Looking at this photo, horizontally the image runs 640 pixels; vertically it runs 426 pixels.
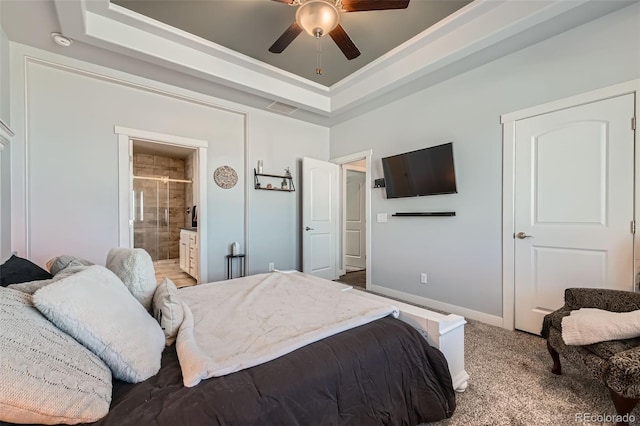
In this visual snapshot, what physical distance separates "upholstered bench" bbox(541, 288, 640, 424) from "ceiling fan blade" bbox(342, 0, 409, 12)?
92.7 inches

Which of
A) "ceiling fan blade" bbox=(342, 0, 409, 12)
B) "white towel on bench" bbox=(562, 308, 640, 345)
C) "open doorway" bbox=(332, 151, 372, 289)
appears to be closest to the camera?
"white towel on bench" bbox=(562, 308, 640, 345)

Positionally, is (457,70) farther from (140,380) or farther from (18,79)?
(18,79)

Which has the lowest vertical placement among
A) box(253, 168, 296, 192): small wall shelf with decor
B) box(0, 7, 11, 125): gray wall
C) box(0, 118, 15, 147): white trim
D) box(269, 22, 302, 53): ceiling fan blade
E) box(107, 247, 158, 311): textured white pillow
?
box(107, 247, 158, 311): textured white pillow

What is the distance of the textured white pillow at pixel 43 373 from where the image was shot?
0.67 metres

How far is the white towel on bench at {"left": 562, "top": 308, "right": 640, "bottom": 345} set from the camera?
1.48 meters

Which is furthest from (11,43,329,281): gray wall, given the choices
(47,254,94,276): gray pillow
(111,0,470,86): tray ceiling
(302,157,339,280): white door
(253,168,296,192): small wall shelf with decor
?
(47,254,94,276): gray pillow

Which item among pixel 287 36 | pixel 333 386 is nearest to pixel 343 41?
pixel 287 36

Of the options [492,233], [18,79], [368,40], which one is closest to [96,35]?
[18,79]

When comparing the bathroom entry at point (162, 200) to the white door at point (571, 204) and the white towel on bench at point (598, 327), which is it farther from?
the white towel on bench at point (598, 327)

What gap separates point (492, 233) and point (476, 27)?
1.94m

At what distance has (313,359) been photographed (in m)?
1.13

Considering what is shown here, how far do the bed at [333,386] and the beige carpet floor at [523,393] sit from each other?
0.16 m

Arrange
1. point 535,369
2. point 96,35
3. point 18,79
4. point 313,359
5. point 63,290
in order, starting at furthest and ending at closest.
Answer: point 18,79
point 96,35
point 535,369
point 313,359
point 63,290

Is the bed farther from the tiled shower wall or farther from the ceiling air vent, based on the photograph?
the tiled shower wall
